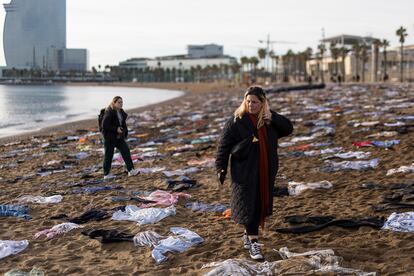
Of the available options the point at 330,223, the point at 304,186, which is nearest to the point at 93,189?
the point at 304,186

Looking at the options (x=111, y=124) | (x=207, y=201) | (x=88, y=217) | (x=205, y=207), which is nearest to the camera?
(x=88, y=217)

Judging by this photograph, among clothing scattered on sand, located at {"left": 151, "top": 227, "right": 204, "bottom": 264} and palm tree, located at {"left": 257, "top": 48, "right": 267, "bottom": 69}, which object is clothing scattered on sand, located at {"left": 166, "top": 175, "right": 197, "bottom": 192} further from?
palm tree, located at {"left": 257, "top": 48, "right": 267, "bottom": 69}

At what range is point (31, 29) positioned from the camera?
3369 cm

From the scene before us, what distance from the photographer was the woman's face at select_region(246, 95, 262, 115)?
14.1ft

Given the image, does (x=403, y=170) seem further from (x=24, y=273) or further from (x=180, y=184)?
(x=24, y=273)

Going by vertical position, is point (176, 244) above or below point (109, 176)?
below

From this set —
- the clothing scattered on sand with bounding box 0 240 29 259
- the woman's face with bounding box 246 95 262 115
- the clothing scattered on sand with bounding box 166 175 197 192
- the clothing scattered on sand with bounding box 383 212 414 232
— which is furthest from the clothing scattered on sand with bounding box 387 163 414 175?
the clothing scattered on sand with bounding box 0 240 29 259

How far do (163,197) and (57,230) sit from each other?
1.87m

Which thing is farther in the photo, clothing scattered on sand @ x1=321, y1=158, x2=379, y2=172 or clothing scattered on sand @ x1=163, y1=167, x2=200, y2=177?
clothing scattered on sand @ x1=163, y1=167, x2=200, y2=177

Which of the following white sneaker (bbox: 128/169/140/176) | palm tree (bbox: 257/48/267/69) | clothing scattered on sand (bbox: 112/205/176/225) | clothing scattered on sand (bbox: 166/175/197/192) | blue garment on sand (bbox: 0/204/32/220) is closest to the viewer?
clothing scattered on sand (bbox: 112/205/176/225)

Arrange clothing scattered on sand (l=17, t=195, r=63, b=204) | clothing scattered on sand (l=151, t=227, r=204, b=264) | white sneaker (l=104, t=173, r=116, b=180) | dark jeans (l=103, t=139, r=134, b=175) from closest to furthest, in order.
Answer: clothing scattered on sand (l=151, t=227, r=204, b=264), clothing scattered on sand (l=17, t=195, r=63, b=204), dark jeans (l=103, t=139, r=134, b=175), white sneaker (l=104, t=173, r=116, b=180)

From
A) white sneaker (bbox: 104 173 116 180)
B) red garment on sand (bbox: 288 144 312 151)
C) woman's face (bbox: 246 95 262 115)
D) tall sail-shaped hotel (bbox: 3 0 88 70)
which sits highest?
tall sail-shaped hotel (bbox: 3 0 88 70)

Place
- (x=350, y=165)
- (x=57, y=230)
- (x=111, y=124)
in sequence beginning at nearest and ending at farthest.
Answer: (x=57, y=230) < (x=350, y=165) < (x=111, y=124)

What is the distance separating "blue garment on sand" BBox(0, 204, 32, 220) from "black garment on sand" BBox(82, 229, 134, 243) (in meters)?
1.49
